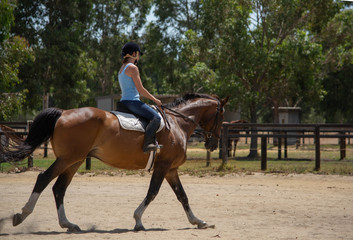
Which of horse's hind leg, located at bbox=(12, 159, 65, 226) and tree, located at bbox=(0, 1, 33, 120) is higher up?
tree, located at bbox=(0, 1, 33, 120)

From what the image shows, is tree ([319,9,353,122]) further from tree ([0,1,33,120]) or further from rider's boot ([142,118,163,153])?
rider's boot ([142,118,163,153])

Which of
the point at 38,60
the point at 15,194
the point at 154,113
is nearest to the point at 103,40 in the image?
the point at 38,60

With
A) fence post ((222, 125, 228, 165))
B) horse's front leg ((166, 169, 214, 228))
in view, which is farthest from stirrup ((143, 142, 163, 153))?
A: fence post ((222, 125, 228, 165))

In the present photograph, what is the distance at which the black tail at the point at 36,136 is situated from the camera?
5.98 m

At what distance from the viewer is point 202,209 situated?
316 inches

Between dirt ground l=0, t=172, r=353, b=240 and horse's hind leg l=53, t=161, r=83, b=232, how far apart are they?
124 millimetres

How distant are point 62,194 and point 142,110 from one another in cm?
169

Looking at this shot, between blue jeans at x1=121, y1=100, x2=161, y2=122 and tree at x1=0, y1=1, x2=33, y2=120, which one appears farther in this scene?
tree at x1=0, y1=1, x2=33, y2=120

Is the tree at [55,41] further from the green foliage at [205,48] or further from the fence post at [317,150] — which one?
the fence post at [317,150]

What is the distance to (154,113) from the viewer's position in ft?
21.2

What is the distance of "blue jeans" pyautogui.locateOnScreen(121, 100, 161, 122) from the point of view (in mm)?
6441

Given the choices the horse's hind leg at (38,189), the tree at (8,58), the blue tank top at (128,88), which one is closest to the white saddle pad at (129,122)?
the blue tank top at (128,88)

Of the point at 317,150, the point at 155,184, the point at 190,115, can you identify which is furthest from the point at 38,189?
the point at 317,150

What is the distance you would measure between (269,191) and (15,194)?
5.84 meters
